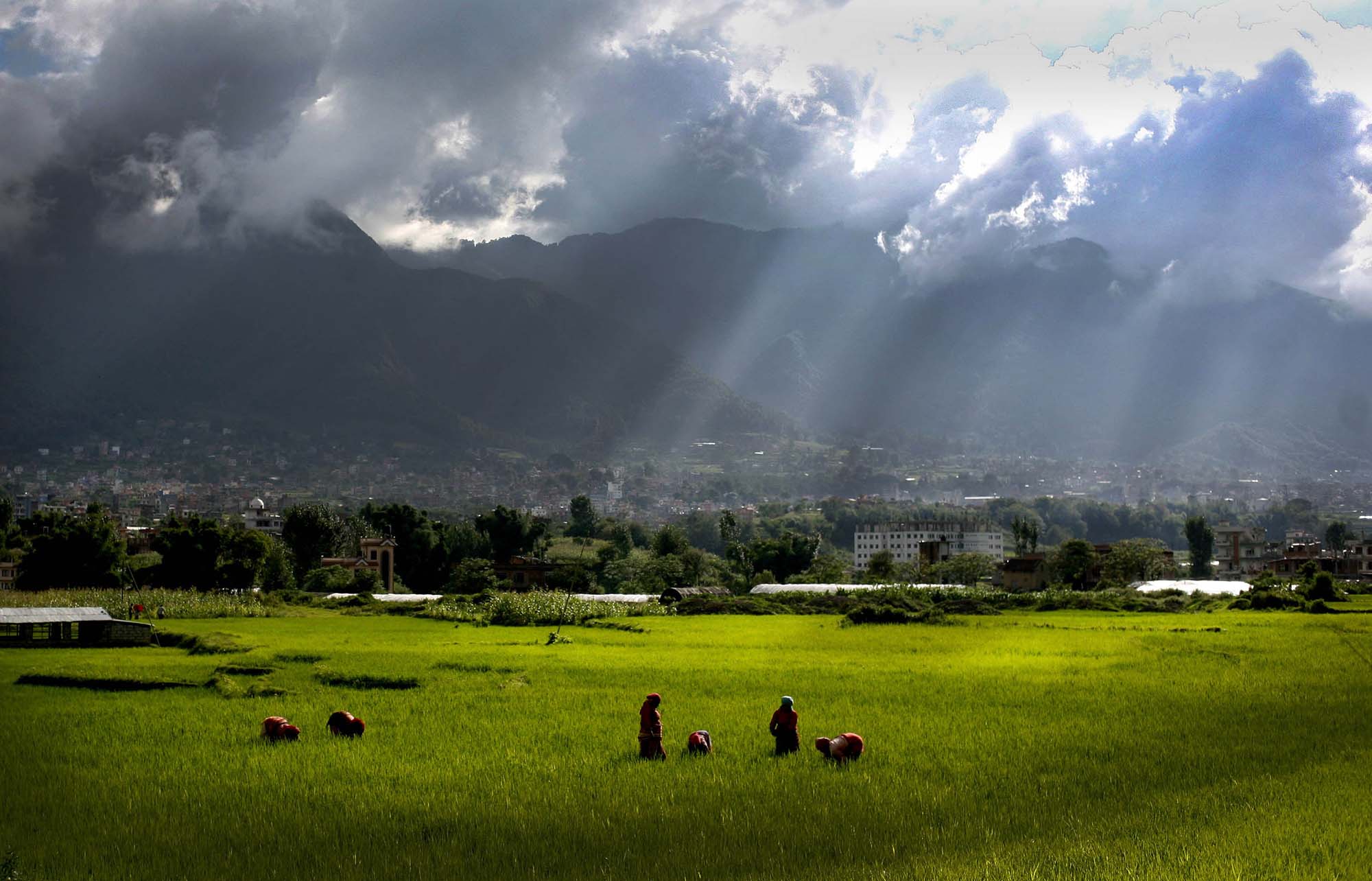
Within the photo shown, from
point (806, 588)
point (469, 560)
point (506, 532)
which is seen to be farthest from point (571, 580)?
point (506, 532)

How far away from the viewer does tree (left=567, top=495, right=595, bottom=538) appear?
155 m

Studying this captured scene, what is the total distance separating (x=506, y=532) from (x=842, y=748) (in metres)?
98.4

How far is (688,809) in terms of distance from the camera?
1266 centimetres

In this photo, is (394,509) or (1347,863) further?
(394,509)

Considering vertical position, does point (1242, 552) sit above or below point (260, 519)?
below

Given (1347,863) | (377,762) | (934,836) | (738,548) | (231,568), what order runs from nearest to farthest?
(1347,863) → (934,836) → (377,762) → (231,568) → (738,548)

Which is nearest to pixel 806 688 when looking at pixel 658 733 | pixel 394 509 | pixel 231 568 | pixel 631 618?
pixel 658 733

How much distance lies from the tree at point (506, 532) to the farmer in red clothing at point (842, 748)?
313 feet

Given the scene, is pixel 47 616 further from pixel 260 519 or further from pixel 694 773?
pixel 260 519

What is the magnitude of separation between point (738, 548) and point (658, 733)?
307 ft

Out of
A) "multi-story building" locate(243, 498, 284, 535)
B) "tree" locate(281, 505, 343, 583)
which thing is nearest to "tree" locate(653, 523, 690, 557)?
"tree" locate(281, 505, 343, 583)

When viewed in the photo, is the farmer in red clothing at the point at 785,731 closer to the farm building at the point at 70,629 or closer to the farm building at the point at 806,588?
the farm building at the point at 70,629

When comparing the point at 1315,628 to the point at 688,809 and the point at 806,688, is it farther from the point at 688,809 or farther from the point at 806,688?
the point at 688,809

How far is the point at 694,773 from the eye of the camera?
570 inches
